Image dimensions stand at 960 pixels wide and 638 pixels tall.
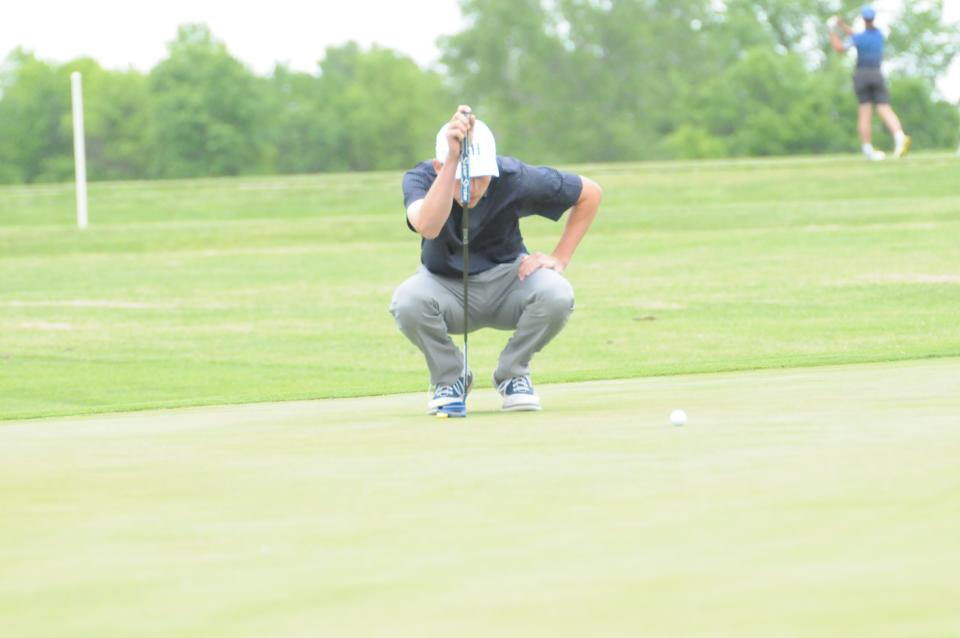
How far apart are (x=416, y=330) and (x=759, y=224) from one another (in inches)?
658

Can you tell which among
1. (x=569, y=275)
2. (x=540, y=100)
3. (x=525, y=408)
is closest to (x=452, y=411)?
(x=525, y=408)

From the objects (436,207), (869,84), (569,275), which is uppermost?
(869,84)

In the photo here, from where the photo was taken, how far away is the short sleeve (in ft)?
23.8

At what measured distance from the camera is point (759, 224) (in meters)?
23.5

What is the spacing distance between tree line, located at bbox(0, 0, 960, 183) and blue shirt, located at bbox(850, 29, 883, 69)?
51798 millimetres

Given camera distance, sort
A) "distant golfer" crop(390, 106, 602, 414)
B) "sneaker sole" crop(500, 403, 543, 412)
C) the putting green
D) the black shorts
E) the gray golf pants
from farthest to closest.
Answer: the black shorts, the gray golf pants, "distant golfer" crop(390, 106, 602, 414), "sneaker sole" crop(500, 403, 543, 412), the putting green

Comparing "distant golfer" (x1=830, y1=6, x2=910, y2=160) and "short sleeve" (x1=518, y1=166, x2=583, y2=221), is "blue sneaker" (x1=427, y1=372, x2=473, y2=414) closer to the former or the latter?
"short sleeve" (x1=518, y1=166, x2=583, y2=221)

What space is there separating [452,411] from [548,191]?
1181 mm

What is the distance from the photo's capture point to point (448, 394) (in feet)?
23.3

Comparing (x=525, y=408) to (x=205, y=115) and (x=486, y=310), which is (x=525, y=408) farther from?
(x=205, y=115)

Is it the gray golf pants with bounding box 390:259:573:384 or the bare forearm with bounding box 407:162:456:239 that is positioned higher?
the bare forearm with bounding box 407:162:456:239

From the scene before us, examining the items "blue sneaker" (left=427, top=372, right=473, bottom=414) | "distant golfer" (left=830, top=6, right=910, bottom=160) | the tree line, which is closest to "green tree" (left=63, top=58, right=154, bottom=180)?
the tree line

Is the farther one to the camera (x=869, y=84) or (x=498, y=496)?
(x=869, y=84)

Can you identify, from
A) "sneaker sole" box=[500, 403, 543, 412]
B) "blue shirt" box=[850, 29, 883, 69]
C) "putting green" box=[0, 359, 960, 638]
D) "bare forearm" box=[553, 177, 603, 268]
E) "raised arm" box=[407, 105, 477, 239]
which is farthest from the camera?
"blue shirt" box=[850, 29, 883, 69]
